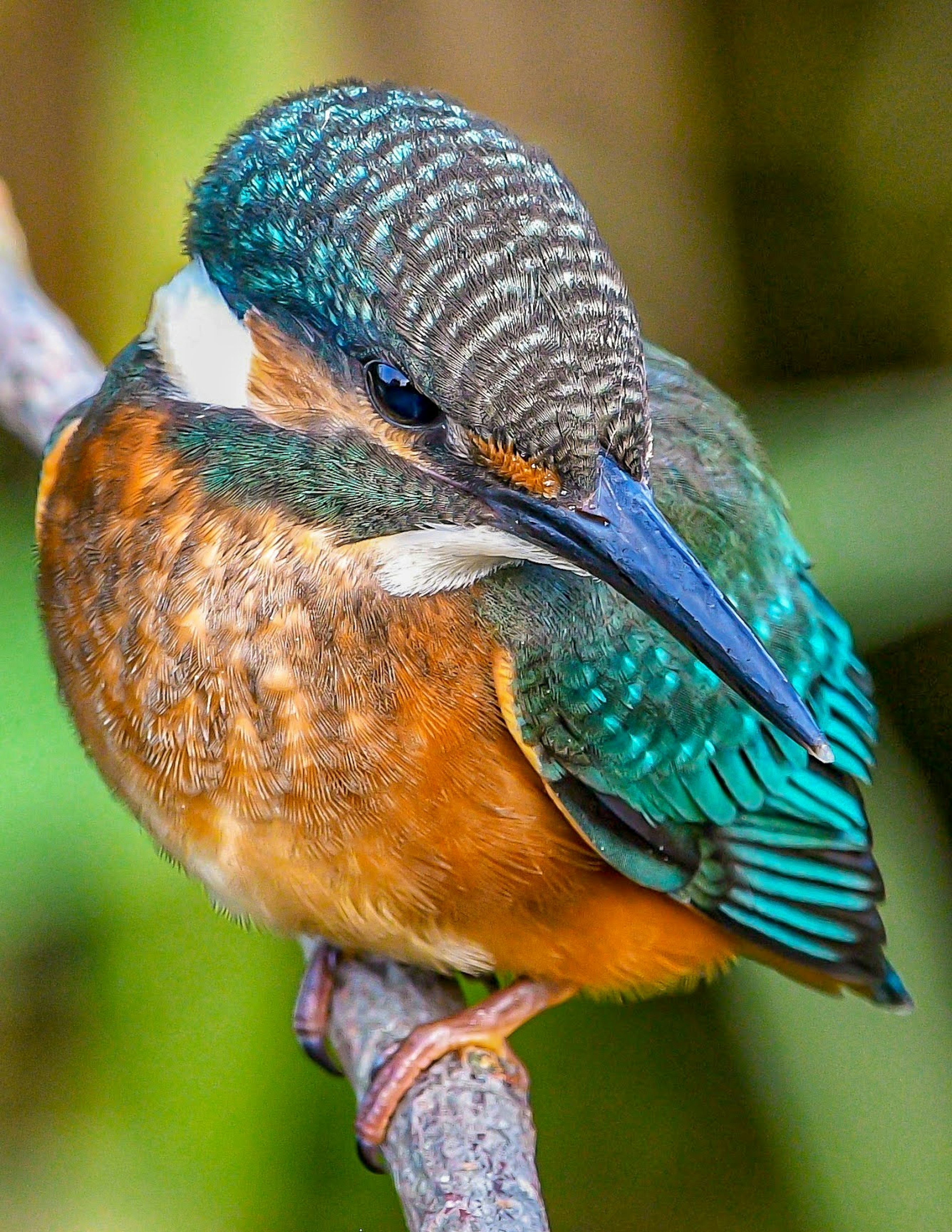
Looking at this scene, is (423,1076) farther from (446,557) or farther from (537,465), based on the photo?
(537,465)

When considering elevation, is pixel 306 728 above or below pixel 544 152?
below

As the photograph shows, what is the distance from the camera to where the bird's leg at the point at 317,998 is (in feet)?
7.48

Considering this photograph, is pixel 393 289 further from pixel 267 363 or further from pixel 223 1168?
pixel 223 1168

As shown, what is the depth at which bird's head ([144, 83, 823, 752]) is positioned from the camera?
1398 millimetres

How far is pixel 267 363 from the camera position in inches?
62.7

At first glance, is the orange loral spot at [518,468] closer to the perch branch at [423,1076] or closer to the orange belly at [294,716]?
the orange belly at [294,716]

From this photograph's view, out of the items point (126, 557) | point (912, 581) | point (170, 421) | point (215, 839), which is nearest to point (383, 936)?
point (215, 839)

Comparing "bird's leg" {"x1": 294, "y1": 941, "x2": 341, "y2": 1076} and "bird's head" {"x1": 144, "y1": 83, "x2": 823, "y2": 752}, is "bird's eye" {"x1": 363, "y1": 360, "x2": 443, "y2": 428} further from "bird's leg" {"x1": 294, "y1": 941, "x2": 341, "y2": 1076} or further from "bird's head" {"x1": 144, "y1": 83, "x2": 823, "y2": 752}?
"bird's leg" {"x1": 294, "y1": 941, "x2": 341, "y2": 1076}

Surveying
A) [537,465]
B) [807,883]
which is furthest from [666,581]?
[807,883]

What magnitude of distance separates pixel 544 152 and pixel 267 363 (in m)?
0.37

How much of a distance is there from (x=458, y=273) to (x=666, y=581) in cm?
36

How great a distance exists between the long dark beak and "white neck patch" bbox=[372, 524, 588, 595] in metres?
0.05

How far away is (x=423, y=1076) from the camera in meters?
2.02

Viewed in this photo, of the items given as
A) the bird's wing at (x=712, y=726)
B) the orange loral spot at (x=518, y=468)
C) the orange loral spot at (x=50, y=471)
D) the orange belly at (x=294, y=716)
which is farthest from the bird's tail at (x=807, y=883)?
the orange loral spot at (x=50, y=471)
